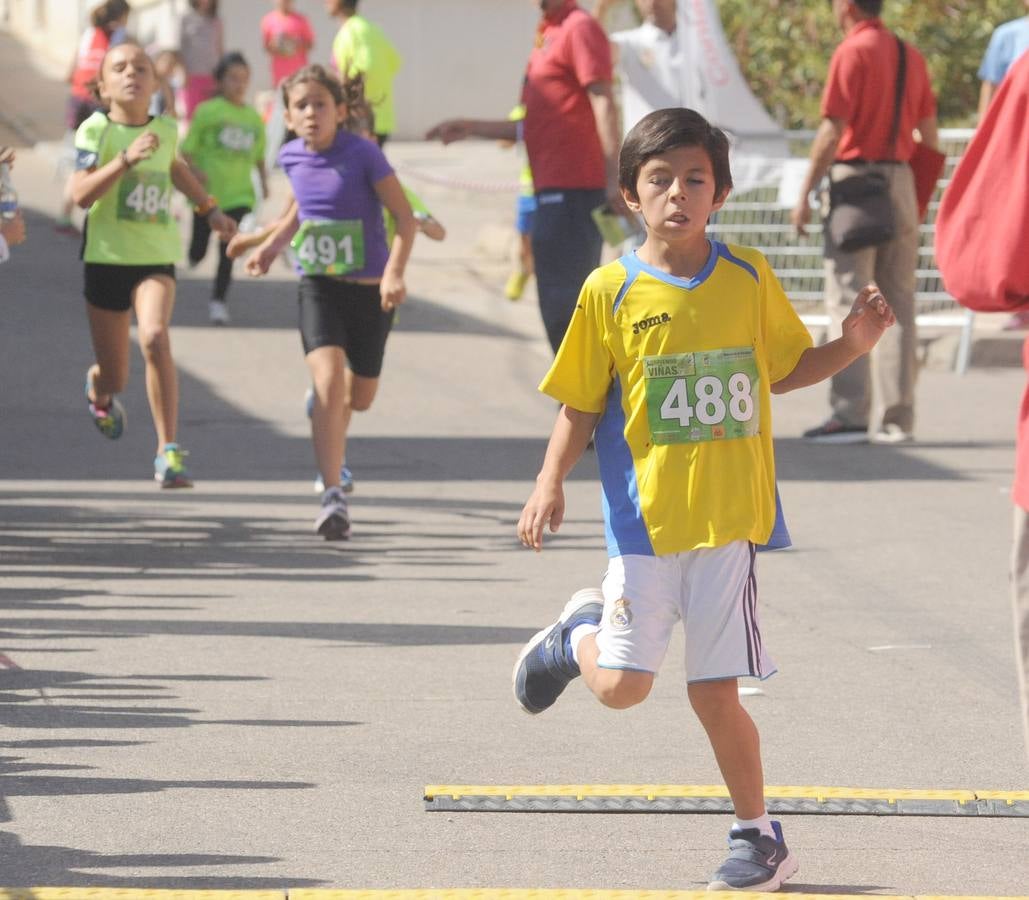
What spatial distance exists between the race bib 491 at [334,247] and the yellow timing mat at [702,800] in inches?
158

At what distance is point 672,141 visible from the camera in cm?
446

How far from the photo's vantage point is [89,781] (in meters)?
5.07

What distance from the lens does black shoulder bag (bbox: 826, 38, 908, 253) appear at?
425 inches

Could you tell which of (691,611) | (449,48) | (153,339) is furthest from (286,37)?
(691,611)

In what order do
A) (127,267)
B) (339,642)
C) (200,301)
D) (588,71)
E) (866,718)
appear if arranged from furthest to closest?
(200,301) < (588,71) < (127,267) < (339,642) < (866,718)

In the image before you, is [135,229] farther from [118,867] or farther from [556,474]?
[118,867]

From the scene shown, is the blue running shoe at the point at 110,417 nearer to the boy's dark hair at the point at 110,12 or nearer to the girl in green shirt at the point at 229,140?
the girl in green shirt at the point at 229,140

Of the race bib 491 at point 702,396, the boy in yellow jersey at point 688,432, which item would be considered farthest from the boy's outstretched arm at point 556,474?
the race bib 491 at point 702,396

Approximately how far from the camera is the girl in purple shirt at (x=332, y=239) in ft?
28.1

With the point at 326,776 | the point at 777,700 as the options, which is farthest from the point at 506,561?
the point at 326,776

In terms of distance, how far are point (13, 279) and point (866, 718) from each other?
1180cm

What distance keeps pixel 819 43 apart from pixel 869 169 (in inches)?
317

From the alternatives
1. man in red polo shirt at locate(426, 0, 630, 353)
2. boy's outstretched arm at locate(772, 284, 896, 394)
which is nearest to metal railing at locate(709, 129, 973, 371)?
man in red polo shirt at locate(426, 0, 630, 353)

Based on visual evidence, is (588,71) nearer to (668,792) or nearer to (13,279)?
(668,792)
